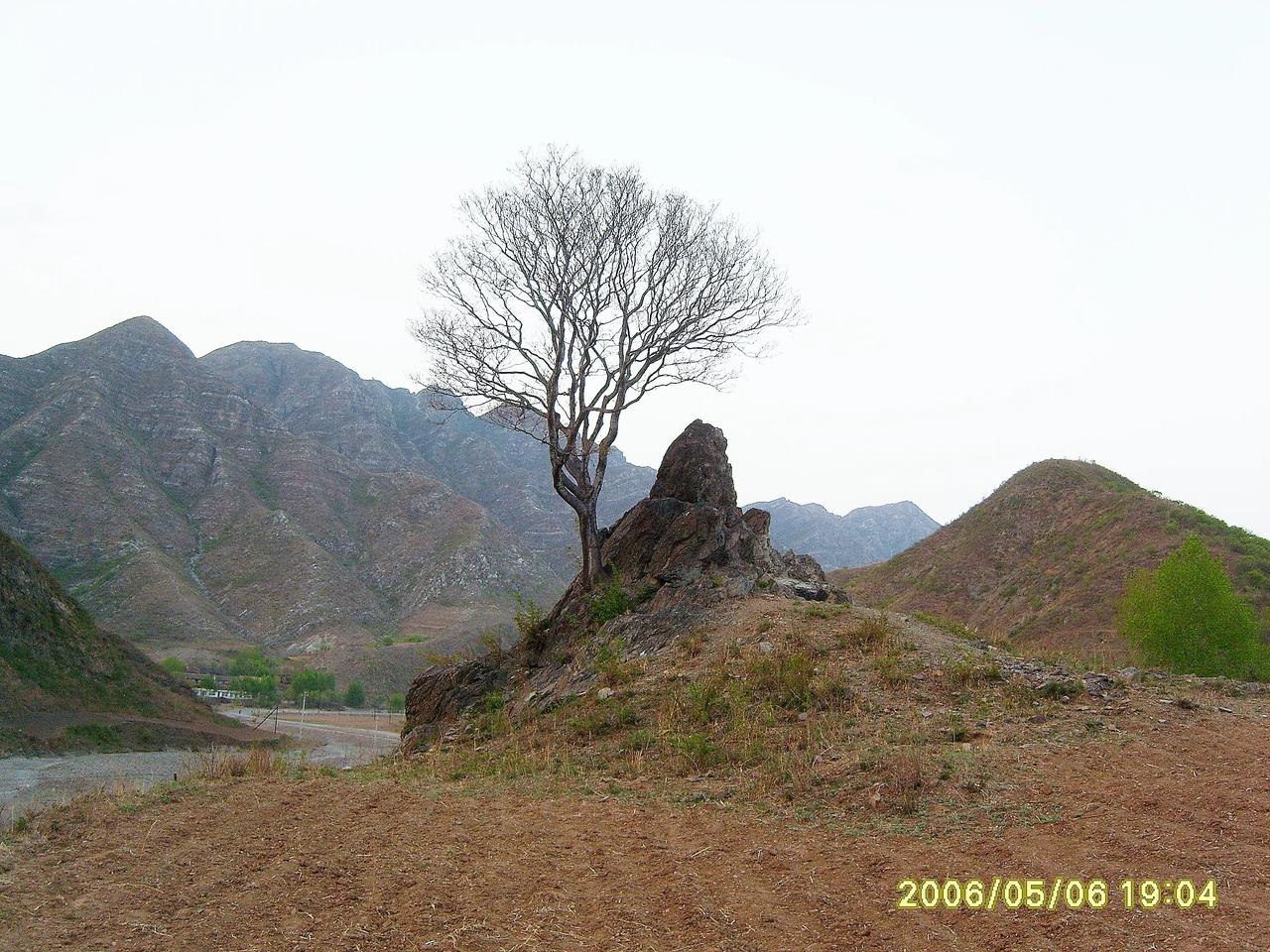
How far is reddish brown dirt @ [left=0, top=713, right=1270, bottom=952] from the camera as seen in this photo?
4.51 m

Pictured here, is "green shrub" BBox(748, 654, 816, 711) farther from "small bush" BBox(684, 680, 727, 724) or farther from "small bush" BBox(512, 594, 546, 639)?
"small bush" BBox(512, 594, 546, 639)

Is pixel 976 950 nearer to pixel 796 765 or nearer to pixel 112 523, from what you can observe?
pixel 796 765

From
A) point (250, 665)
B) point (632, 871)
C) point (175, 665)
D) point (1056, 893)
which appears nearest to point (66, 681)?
point (175, 665)

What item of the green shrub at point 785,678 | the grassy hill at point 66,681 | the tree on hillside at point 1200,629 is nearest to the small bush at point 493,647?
the green shrub at point 785,678

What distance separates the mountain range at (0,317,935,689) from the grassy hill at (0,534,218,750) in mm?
25313

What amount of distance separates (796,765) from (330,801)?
4.81m

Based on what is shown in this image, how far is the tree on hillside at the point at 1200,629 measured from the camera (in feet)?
62.3

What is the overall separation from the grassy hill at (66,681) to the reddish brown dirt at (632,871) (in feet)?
106

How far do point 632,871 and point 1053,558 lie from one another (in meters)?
40.8

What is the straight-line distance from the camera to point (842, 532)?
578 ft

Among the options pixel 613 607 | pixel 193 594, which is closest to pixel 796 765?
pixel 613 607

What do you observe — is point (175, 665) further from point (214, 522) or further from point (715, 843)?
point (715, 843)

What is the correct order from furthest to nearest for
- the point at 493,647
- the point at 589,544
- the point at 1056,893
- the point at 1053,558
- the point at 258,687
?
the point at 258,687, the point at 1053,558, the point at 589,544, the point at 493,647, the point at 1056,893

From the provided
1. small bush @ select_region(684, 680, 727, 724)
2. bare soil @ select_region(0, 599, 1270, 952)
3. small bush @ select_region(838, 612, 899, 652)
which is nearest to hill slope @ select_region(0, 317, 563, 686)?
small bush @ select_region(838, 612, 899, 652)
